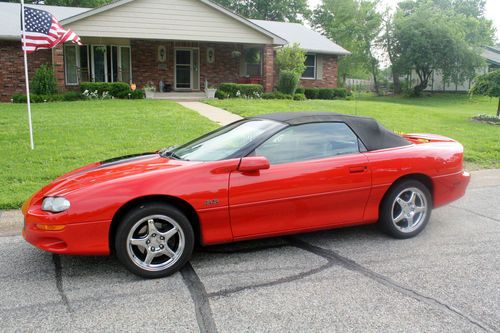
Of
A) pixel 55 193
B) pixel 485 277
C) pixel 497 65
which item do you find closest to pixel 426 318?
pixel 485 277

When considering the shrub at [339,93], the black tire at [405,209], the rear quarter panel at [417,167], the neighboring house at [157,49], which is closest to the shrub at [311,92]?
the shrub at [339,93]

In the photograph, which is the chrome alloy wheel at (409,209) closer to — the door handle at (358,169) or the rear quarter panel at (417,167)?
the rear quarter panel at (417,167)

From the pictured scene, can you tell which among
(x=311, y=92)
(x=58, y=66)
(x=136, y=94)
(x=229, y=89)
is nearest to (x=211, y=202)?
(x=136, y=94)

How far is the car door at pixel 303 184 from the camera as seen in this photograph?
4191 millimetres

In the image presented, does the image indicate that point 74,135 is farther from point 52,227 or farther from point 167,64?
point 167,64

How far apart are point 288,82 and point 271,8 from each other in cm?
3047

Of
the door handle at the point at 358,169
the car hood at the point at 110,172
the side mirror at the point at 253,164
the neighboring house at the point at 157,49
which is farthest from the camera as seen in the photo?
the neighboring house at the point at 157,49

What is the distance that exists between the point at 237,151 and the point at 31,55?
763 inches

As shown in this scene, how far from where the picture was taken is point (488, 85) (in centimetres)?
1652

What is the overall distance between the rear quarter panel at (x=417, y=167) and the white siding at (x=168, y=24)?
16.7 m

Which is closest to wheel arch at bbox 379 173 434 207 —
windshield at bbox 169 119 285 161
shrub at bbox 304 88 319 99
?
windshield at bbox 169 119 285 161

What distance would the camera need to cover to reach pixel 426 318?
3.26m

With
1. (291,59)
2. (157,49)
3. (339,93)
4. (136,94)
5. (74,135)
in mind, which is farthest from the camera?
(339,93)

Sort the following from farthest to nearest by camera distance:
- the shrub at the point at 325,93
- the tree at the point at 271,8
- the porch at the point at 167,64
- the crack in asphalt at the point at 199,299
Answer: the tree at the point at 271,8 → the shrub at the point at 325,93 → the porch at the point at 167,64 → the crack in asphalt at the point at 199,299
